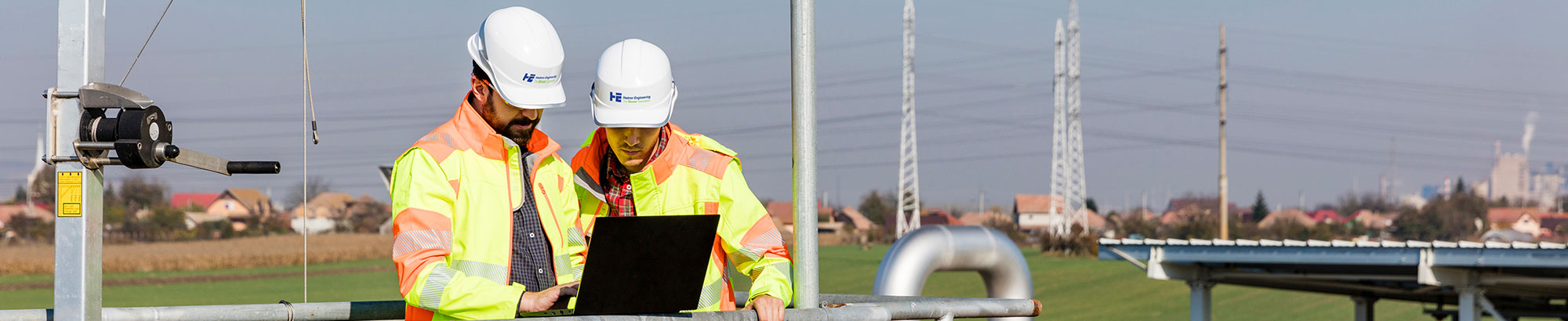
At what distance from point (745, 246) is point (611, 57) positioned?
0.62m

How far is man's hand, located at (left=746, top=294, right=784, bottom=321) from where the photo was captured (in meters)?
3.24

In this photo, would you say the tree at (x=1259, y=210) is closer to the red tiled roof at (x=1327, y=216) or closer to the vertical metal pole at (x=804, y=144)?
the red tiled roof at (x=1327, y=216)

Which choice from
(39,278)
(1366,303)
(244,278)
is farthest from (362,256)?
(1366,303)

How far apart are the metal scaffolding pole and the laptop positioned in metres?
0.62

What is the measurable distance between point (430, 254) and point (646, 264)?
45 centimetres

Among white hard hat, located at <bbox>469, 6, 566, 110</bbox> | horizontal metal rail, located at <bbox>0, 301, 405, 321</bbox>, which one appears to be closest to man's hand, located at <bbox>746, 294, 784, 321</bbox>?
white hard hat, located at <bbox>469, 6, 566, 110</bbox>

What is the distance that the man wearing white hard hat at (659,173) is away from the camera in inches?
136

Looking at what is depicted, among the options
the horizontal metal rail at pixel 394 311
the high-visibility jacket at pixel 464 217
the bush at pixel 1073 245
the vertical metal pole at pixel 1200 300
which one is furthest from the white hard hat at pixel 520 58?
the bush at pixel 1073 245

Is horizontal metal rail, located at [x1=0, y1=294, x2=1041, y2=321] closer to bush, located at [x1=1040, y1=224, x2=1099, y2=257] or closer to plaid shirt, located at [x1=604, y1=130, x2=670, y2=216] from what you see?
plaid shirt, located at [x1=604, y1=130, x2=670, y2=216]

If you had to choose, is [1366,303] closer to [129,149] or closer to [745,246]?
[745,246]

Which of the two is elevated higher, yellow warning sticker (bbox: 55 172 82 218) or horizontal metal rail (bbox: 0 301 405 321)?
yellow warning sticker (bbox: 55 172 82 218)

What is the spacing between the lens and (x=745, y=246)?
11.7 ft

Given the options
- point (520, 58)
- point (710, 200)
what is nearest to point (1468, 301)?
point (710, 200)

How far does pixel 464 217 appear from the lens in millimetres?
2906
